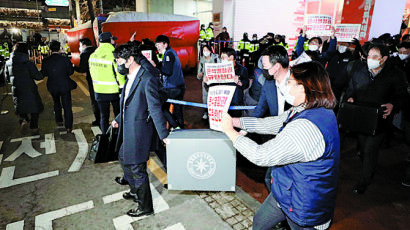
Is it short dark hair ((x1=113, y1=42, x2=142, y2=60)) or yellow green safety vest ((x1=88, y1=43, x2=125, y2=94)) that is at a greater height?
Answer: short dark hair ((x1=113, y1=42, x2=142, y2=60))

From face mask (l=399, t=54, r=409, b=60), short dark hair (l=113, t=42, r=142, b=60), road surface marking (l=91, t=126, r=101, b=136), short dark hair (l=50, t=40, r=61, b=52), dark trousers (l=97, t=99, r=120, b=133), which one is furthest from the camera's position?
road surface marking (l=91, t=126, r=101, b=136)

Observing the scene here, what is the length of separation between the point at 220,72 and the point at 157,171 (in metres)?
1.95

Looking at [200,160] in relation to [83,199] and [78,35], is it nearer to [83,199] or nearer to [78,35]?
[83,199]

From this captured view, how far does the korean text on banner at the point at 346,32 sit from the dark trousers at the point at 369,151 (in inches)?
226

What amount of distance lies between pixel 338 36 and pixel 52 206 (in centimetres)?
873

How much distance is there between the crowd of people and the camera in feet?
5.37

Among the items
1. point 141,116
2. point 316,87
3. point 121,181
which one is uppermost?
point 316,87

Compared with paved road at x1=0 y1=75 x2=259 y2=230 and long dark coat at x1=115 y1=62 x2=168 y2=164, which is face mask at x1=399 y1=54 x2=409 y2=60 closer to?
paved road at x1=0 y1=75 x2=259 y2=230

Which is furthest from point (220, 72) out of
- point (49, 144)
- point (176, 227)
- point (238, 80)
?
point (49, 144)

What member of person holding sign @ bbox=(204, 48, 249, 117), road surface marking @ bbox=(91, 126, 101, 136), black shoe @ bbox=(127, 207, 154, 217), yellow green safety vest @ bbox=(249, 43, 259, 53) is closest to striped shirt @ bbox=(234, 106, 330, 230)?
black shoe @ bbox=(127, 207, 154, 217)

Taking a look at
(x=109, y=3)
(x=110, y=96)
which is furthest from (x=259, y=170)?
(x=109, y=3)

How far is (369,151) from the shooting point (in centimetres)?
354

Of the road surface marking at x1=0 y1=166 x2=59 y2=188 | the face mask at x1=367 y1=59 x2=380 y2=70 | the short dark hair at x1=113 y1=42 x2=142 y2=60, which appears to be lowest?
the road surface marking at x1=0 y1=166 x2=59 y2=188

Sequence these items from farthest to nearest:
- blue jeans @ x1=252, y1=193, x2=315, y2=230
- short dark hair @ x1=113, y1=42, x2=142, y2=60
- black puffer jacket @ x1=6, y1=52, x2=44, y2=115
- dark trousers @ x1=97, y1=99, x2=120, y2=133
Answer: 1. black puffer jacket @ x1=6, y1=52, x2=44, y2=115
2. dark trousers @ x1=97, y1=99, x2=120, y2=133
3. short dark hair @ x1=113, y1=42, x2=142, y2=60
4. blue jeans @ x1=252, y1=193, x2=315, y2=230
